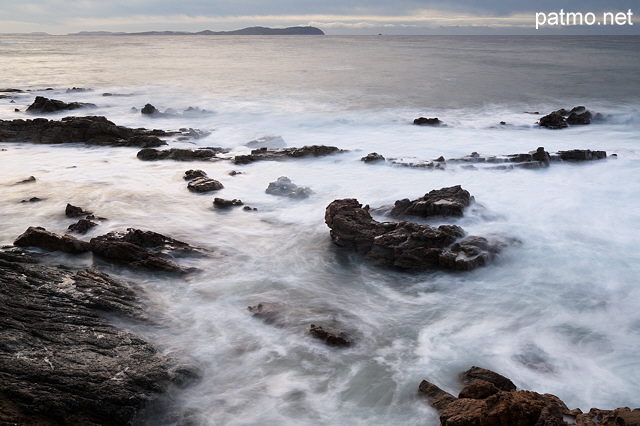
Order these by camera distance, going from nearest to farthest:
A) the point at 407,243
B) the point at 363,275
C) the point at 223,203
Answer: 1. the point at 363,275
2. the point at 407,243
3. the point at 223,203

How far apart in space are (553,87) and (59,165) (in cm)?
2954

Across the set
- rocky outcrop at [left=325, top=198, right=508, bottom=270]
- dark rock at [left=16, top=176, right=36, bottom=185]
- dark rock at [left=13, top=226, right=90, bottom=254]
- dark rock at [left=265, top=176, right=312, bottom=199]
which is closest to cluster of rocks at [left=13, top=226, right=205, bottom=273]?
dark rock at [left=13, top=226, right=90, bottom=254]

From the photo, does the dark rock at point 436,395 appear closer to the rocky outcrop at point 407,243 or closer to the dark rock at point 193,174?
the rocky outcrop at point 407,243

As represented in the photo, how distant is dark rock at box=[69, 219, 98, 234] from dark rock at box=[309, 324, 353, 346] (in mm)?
4774

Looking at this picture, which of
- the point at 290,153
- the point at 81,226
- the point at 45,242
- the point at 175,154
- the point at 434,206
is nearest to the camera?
Result: the point at 45,242

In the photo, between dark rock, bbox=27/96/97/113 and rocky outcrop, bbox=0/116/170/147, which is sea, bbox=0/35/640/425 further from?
dark rock, bbox=27/96/97/113

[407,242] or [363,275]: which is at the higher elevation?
[407,242]

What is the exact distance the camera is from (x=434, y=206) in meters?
9.73

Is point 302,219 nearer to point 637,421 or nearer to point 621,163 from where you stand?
point 637,421

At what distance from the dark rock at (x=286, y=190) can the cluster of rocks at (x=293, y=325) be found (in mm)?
4723

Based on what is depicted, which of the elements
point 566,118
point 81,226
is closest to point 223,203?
point 81,226

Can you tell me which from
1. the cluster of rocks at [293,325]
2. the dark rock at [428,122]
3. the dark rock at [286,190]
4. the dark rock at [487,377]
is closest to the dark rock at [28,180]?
the dark rock at [286,190]

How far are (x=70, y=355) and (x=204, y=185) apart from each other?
7105mm

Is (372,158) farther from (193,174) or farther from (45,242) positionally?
(45,242)
